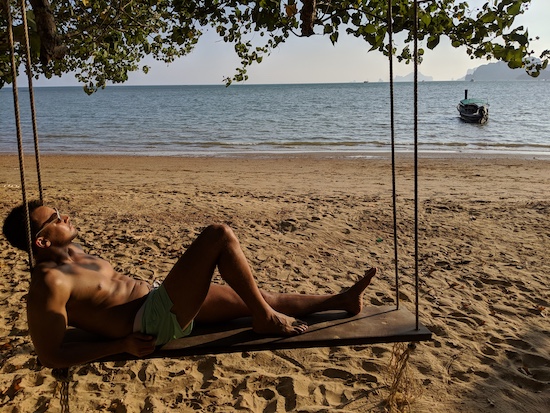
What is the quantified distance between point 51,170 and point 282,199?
7948mm

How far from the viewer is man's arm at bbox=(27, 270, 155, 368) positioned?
2324 millimetres

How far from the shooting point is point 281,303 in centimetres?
295

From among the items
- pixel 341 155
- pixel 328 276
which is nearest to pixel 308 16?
pixel 328 276

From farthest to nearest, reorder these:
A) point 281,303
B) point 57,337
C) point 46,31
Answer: point 46,31
point 281,303
point 57,337

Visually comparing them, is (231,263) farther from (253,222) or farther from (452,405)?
(253,222)

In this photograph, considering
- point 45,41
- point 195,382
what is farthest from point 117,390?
point 45,41

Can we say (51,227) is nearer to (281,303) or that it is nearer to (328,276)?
(281,303)

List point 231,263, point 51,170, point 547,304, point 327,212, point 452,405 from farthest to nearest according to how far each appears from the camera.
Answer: point 51,170 < point 327,212 < point 547,304 < point 452,405 < point 231,263

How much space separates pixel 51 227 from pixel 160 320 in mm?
722

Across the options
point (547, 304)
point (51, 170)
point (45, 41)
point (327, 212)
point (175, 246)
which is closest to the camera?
point (45, 41)

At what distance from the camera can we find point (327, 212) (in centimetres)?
789

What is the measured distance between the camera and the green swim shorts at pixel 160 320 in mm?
2602

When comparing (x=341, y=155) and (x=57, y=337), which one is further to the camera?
(x=341, y=155)

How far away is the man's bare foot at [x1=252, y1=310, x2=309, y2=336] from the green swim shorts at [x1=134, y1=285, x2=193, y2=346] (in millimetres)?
397
